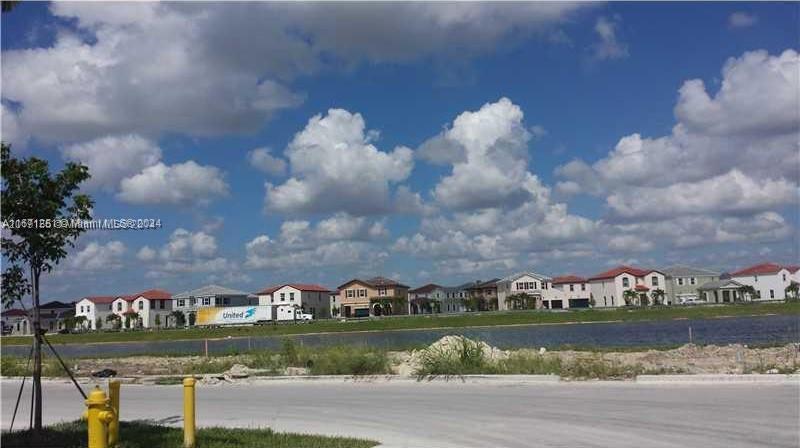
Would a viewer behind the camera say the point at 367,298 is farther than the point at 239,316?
Yes

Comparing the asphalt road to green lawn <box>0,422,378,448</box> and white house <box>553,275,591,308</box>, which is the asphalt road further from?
white house <box>553,275,591,308</box>

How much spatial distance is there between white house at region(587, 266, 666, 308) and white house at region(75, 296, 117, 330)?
86530 mm

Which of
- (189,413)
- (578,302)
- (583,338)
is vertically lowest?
(583,338)

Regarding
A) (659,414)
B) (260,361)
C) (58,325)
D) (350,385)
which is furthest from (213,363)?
(58,325)

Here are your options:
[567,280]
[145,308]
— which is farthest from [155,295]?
[567,280]

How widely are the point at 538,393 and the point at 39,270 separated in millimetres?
9820

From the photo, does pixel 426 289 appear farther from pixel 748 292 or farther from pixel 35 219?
pixel 35 219

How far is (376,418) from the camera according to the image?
1269 cm

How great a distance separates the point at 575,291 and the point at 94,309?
86720 mm

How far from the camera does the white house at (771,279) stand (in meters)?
123

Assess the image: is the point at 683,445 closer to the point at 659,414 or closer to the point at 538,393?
the point at 659,414

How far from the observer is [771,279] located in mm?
124938

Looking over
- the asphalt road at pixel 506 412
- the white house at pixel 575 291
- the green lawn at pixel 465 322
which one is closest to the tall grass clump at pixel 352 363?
the asphalt road at pixel 506 412

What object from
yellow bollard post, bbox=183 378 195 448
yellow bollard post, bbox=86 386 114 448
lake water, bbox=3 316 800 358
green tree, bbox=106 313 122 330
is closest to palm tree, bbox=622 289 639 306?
lake water, bbox=3 316 800 358
